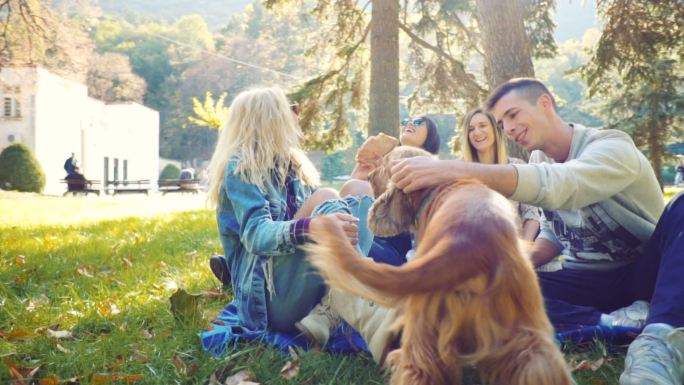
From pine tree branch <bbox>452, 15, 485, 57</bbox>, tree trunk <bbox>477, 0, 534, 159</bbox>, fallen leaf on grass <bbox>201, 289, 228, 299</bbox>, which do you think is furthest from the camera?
pine tree branch <bbox>452, 15, 485, 57</bbox>

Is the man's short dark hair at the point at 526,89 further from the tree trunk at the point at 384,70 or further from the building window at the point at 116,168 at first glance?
the building window at the point at 116,168

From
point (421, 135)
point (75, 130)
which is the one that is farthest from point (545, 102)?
point (75, 130)

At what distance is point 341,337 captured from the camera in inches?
115

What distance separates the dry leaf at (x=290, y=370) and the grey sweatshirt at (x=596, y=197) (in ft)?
4.30

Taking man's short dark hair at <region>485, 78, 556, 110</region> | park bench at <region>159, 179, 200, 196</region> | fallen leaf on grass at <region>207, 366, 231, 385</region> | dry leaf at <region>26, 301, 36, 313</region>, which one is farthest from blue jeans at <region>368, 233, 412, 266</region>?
park bench at <region>159, 179, 200, 196</region>

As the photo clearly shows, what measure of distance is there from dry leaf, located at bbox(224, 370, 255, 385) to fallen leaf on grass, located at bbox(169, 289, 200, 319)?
884 mm

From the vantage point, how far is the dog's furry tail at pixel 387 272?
70.7 inches

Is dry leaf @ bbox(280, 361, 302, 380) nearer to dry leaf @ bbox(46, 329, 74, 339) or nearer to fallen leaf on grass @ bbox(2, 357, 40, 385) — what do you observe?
fallen leaf on grass @ bbox(2, 357, 40, 385)

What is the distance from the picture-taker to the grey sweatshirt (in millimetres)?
2432

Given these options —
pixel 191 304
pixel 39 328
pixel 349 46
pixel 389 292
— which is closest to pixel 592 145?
pixel 389 292

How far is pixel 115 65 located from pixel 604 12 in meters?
52.4

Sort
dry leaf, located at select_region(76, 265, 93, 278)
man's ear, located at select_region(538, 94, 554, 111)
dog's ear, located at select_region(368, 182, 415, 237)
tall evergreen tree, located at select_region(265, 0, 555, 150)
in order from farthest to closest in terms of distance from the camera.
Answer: tall evergreen tree, located at select_region(265, 0, 555, 150)
dry leaf, located at select_region(76, 265, 93, 278)
man's ear, located at select_region(538, 94, 554, 111)
dog's ear, located at select_region(368, 182, 415, 237)

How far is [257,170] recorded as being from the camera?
2.86 meters

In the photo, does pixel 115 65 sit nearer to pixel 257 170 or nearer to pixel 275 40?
pixel 275 40
